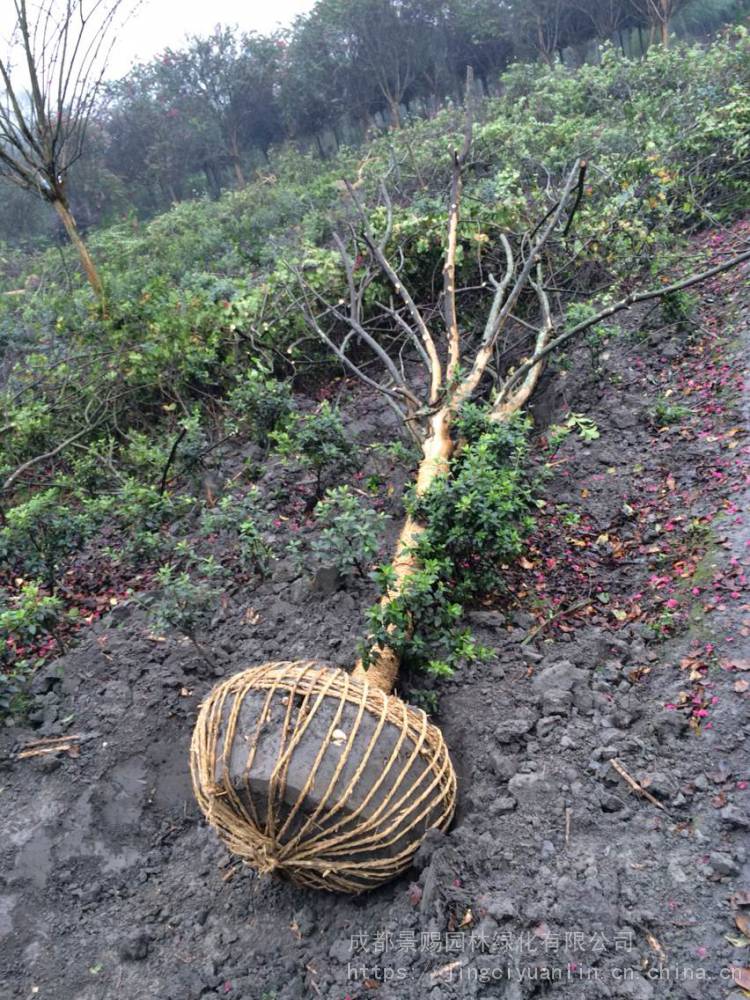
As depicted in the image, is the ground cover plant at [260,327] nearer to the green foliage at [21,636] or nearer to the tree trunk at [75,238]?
the tree trunk at [75,238]

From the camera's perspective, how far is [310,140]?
21000mm

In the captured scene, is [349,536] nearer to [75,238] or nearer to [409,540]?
[409,540]

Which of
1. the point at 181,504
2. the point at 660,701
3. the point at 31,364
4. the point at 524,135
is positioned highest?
the point at 524,135

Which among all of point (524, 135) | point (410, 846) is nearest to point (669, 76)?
point (524, 135)

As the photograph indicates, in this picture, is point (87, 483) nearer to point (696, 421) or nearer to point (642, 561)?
point (642, 561)

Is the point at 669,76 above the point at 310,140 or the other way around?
the other way around

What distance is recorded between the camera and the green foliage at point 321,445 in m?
4.51

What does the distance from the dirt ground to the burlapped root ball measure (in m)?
0.15

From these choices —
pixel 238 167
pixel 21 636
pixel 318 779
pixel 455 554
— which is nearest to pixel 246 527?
pixel 455 554

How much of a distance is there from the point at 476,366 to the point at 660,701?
262 cm

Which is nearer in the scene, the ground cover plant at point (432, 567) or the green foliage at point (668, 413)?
the ground cover plant at point (432, 567)

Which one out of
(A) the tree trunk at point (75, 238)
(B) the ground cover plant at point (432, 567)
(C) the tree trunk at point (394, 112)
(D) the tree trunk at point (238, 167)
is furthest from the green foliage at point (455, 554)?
(C) the tree trunk at point (394, 112)


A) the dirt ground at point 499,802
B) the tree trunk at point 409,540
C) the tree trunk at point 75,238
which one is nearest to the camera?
the dirt ground at point 499,802

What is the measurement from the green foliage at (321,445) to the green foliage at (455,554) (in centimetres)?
89
